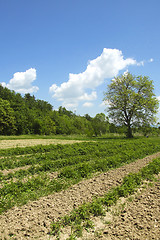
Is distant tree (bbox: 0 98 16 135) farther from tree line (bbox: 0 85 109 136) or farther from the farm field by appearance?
the farm field

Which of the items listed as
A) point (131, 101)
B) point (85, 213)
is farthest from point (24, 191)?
point (131, 101)

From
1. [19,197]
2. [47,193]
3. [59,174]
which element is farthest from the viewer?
[59,174]

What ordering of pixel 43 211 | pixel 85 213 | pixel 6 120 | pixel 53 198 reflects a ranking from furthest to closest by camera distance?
pixel 6 120 → pixel 53 198 → pixel 43 211 → pixel 85 213

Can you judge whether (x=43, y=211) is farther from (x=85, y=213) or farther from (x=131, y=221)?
(x=131, y=221)

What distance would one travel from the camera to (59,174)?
8086mm

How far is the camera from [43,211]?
4719 mm

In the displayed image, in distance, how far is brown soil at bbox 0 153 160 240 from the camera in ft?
12.9

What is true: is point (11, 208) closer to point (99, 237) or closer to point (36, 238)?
point (36, 238)

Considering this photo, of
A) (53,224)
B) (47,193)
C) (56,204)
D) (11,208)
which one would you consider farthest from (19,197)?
(53,224)

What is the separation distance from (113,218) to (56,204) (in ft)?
6.03

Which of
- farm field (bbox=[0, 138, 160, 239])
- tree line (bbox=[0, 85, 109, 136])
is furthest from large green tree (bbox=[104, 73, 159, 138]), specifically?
farm field (bbox=[0, 138, 160, 239])

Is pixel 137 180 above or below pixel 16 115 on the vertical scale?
below

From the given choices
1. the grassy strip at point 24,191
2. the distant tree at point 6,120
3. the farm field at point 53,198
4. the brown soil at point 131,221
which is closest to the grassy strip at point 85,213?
the farm field at point 53,198

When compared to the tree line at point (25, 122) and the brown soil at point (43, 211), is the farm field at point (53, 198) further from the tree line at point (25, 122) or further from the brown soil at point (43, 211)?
the tree line at point (25, 122)
